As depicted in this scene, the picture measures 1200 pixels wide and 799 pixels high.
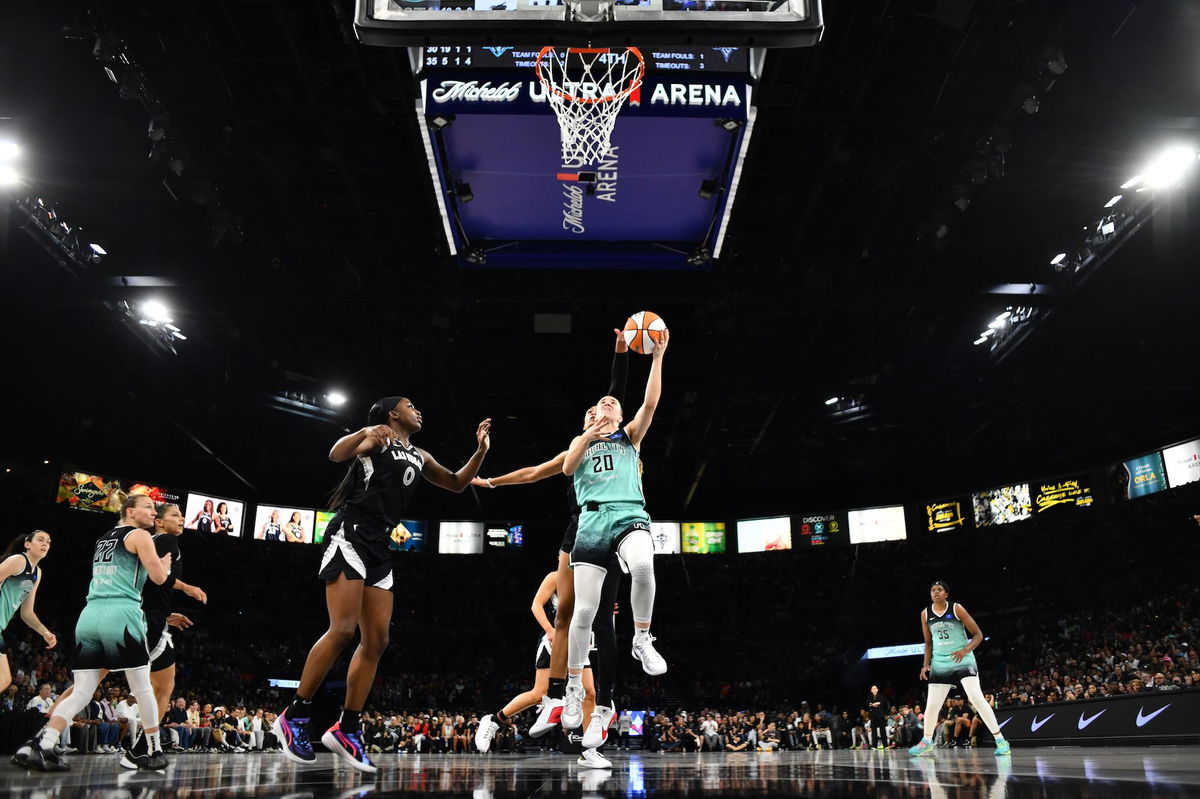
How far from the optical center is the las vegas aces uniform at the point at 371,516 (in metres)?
4.47

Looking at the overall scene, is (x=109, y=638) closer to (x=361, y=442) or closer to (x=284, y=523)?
(x=361, y=442)

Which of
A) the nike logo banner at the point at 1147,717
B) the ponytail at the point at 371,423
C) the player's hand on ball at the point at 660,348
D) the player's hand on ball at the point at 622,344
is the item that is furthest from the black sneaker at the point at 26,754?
the nike logo banner at the point at 1147,717

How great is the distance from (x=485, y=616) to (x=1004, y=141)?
24.0m

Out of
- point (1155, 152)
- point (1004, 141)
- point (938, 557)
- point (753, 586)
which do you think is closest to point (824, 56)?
point (1004, 141)

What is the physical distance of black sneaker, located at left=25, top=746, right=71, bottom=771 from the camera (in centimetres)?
440

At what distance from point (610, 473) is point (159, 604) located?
409 centimetres

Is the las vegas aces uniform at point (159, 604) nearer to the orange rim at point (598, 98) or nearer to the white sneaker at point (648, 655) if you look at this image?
the white sneaker at point (648, 655)

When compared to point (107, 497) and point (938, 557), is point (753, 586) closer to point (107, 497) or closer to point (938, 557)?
point (938, 557)

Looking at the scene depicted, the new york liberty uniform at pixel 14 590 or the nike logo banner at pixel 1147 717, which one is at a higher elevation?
the new york liberty uniform at pixel 14 590

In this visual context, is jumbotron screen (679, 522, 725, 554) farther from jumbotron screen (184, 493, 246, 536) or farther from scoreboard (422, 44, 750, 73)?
scoreboard (422, 44, 750, 73)

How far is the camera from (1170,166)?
1180cm

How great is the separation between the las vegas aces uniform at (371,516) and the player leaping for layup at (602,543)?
107cm

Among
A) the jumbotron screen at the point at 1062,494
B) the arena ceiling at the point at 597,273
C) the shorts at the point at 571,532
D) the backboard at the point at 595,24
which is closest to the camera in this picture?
the backboard at the point at 595,24

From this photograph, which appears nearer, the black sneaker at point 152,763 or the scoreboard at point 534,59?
the black sneaker at point 152,763
